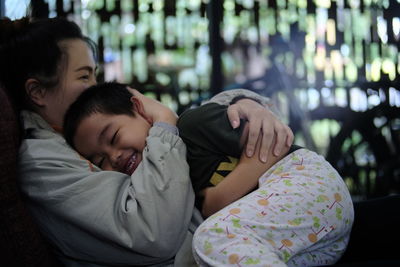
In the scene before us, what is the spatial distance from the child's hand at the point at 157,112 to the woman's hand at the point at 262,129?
17 centimetres

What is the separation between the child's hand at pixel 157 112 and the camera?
4.01 ft

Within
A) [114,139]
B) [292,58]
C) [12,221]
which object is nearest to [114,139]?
[114,139]

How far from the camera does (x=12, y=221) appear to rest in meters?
0.91

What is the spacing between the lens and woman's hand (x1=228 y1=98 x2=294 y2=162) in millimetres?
1122

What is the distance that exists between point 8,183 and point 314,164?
698 mm

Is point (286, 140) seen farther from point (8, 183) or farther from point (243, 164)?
point (8, 183)

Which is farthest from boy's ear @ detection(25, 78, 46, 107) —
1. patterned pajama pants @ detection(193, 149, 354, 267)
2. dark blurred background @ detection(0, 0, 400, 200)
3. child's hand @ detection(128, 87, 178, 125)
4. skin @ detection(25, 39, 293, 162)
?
dark blurred background @ detection(0, 0, 400, 200)

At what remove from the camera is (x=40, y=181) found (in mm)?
998

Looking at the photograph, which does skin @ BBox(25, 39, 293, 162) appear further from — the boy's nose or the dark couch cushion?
the dark couch cushion

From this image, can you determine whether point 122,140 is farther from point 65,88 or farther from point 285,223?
point 285,223

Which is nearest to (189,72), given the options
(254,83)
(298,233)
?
(254,83)

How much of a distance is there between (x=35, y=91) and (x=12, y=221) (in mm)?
547

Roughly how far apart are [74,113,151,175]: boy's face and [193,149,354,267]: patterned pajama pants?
0.35m

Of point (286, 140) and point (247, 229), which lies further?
point (286, 140)
